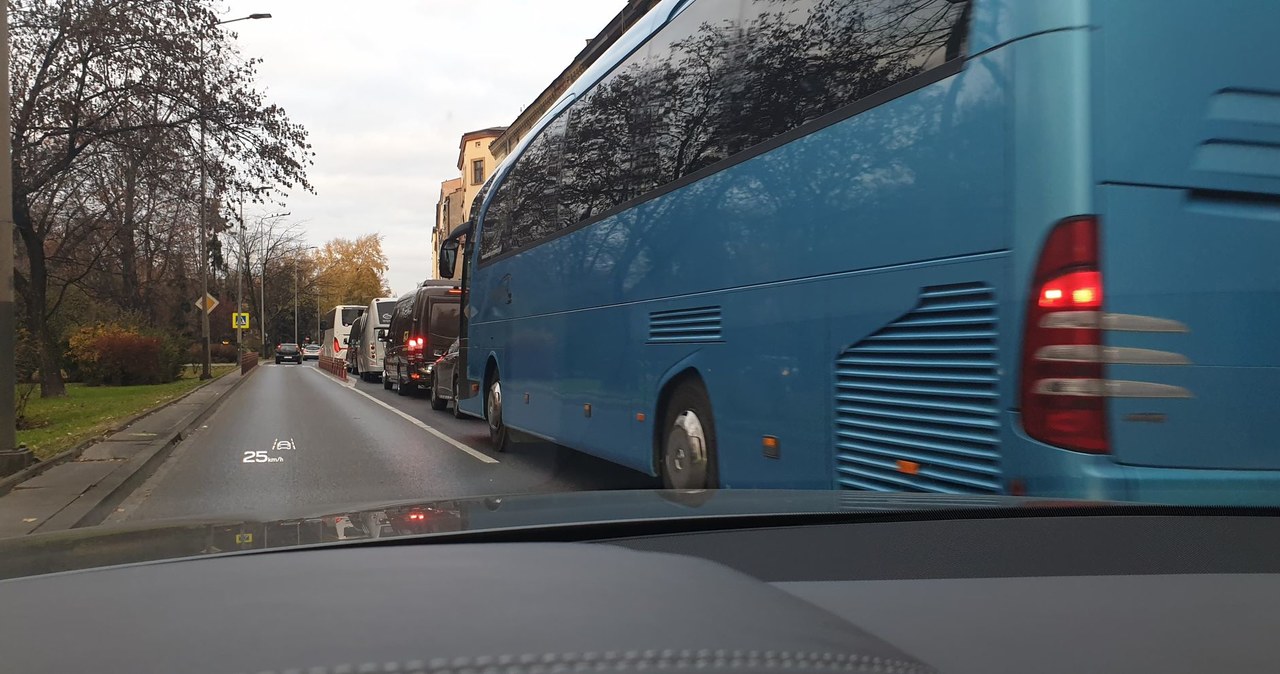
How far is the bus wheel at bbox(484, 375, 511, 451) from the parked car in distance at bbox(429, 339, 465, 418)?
4.47 metres

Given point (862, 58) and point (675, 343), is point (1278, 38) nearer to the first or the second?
point (862, 58)

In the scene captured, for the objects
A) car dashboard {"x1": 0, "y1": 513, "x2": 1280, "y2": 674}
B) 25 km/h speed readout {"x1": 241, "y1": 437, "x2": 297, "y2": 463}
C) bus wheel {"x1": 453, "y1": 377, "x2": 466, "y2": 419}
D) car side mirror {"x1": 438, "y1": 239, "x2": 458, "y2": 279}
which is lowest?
25 km/h speed readout {"x1": 241, "y1": 437, "x2": 297, "y2": 463}

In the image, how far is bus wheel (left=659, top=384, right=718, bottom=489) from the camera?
6.40m

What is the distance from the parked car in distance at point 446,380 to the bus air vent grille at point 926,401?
13108 mm

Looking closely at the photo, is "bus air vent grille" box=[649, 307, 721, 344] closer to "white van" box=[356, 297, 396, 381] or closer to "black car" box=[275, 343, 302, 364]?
"white van" box=[356, 297, 396, 381]

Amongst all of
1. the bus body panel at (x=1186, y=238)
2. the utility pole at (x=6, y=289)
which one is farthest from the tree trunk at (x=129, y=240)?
the bus body panel at (x=1186, y=238)

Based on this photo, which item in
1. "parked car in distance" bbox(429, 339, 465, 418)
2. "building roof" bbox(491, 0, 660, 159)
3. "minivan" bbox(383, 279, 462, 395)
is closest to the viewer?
"parked car in distance" bbox(429, 339, 465, 418)

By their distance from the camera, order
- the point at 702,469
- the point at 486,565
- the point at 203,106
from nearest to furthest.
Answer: the point at 486,565 < the point at 702,469 < the point at 203,106

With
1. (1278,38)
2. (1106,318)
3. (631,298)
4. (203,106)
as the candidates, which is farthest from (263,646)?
(203,106)

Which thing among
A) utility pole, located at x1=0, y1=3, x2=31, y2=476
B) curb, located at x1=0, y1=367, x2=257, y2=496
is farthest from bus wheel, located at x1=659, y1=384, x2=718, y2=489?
utility pole, located at x1=0, y1=3, x2=31, y2=476

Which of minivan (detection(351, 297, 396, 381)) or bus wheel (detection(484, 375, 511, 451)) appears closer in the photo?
bus wheel (detection(484, 375, 511, 451))

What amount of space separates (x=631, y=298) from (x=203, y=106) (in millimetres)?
15550

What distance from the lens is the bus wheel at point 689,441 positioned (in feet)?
21.0

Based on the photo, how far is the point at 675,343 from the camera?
22.3 ft
